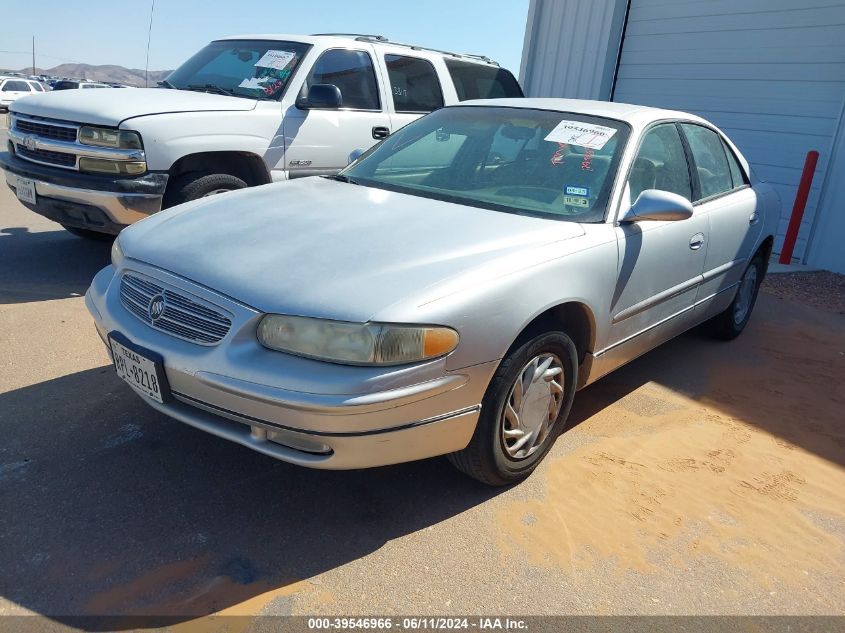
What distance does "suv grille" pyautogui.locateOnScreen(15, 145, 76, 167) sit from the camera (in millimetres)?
4965

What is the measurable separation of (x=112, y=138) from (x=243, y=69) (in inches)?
58.6

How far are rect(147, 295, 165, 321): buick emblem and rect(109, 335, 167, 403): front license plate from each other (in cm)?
15

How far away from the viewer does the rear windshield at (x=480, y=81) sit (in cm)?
691

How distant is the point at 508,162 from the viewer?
3.54 metres

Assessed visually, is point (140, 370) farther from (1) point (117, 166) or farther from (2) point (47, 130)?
(2) point (47, 130)

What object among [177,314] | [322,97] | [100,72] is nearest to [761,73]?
[322,97]

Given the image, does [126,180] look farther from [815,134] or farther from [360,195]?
[815,134]

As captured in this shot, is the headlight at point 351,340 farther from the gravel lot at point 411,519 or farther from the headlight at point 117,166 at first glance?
the headlight at point 117,166

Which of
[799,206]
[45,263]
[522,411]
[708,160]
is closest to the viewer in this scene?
[522,411]

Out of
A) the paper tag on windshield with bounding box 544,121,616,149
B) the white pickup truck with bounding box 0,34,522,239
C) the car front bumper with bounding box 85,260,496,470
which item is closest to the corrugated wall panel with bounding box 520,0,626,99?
the white pickup truck with bounding box 0,34,522,239

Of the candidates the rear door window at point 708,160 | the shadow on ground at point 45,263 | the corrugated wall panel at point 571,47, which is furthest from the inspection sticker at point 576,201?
the corrugated wall panel at point 571,47

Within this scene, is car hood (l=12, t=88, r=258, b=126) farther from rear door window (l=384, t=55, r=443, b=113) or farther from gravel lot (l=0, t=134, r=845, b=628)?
gravel lot (l=0, t=134, r=845, b=628)

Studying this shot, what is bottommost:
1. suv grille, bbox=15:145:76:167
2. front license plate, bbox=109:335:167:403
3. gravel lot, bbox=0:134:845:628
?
gravel lot, bbox=0:134:845:628

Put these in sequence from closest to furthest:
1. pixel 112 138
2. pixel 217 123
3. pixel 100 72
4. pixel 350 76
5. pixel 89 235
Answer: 1. pixel 112 138
2. pixel 217 123
3. pixel 350 76
4. pixel 89 235
5. pixel 100 72
